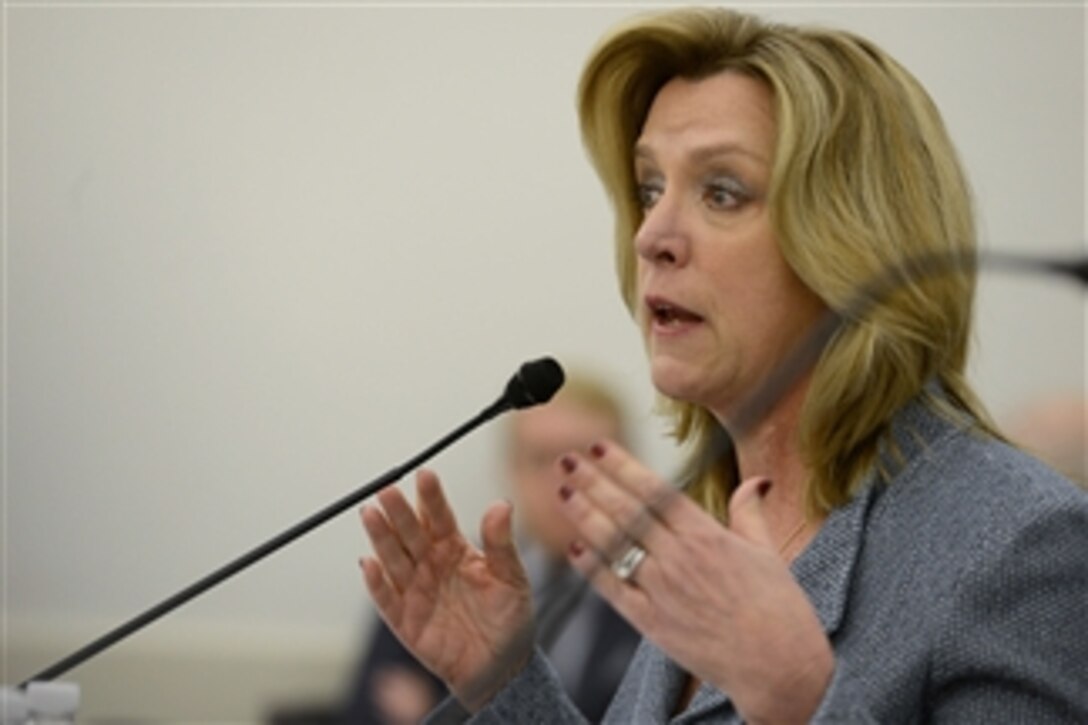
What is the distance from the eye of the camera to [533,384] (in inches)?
53.2

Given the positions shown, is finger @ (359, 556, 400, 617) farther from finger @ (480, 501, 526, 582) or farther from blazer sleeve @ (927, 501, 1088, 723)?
blazer sleeve @ (927, 501, 1088, 723)

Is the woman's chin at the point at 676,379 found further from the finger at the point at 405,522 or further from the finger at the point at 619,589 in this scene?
the finger at the point at 619,589

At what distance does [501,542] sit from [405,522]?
0.24ft

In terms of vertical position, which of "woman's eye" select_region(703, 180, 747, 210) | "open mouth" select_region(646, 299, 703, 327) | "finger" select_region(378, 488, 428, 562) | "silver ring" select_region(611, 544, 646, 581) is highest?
"woman's eye" select_region(703, 180, 747, 210)

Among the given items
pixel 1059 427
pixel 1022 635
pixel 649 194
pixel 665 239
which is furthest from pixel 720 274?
pixel 1059 427

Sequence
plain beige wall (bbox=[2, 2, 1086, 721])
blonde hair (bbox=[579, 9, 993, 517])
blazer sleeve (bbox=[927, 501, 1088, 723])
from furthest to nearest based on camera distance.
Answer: plain beige wall (bbox=[2, 2, 1086, 721]) → blonde hair (bbox=[579, 9, 993, 517]) → blazer sleeve (bbox=[927, 501, 1088, 723])

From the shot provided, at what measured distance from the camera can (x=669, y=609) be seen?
3.47 ft

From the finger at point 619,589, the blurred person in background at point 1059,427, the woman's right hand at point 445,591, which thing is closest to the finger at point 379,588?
the woman's right hand at point 445,591

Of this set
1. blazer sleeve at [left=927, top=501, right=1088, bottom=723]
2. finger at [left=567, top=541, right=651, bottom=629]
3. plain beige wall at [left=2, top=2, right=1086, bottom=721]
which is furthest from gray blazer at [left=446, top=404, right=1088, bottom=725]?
Result: plain beige wall at [left=2, top=2, right=1086, bottom=721]

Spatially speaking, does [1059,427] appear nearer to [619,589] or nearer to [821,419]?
[821,419]

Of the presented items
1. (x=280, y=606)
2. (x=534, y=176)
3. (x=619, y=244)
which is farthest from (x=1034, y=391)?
(x=619, y=244)

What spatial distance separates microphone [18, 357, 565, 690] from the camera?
1.24 meters

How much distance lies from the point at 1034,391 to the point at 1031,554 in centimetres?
193

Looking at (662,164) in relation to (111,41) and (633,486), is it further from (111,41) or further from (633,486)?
(111,41)
